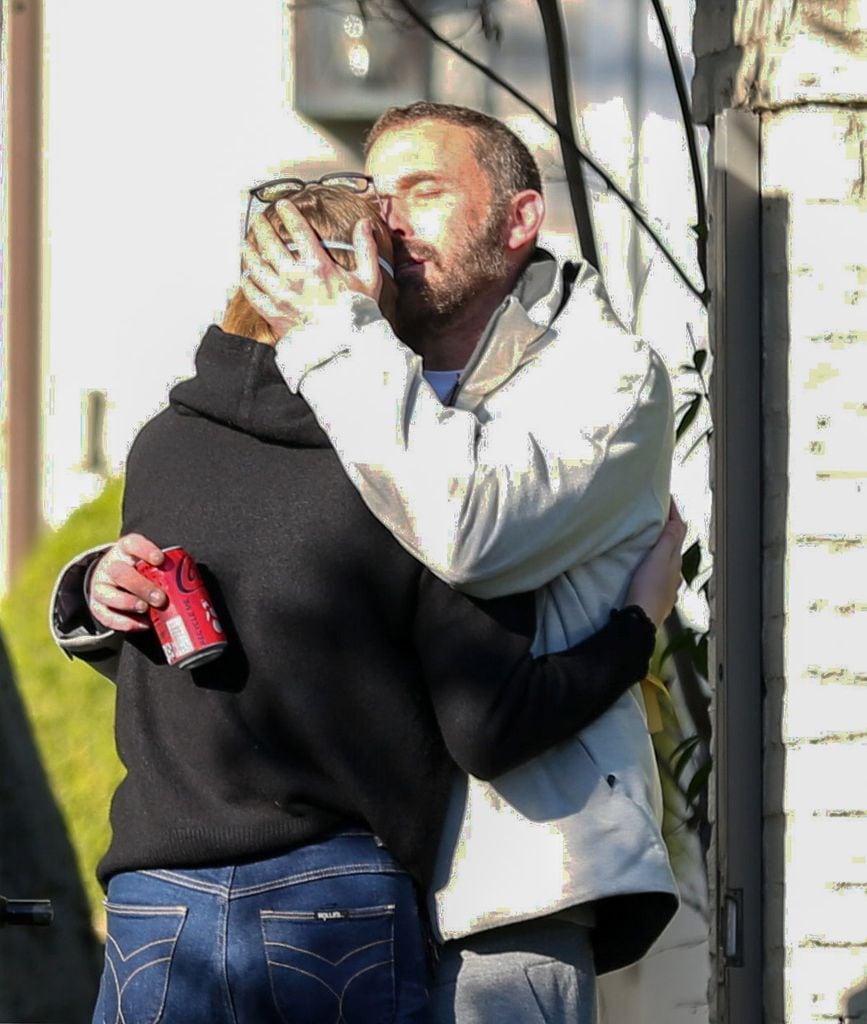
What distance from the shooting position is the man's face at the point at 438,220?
3100 mm

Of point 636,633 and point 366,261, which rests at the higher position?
point 366,261

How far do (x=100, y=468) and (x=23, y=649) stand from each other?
0.49 metres

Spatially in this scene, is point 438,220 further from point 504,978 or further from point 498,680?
point 504,978

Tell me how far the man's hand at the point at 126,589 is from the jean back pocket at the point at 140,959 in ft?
1.24

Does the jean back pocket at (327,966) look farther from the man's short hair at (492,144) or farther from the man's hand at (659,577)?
the man's short hair at (492,144)

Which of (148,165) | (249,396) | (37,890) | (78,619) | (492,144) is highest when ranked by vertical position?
(148,165)

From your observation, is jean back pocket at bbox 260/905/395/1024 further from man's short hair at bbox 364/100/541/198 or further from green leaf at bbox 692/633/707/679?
green leaf at bbox 692/633/707/679

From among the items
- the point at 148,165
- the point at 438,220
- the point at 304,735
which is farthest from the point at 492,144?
the point at 148,165

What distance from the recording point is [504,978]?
2.83 m

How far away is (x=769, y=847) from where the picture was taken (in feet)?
12.1

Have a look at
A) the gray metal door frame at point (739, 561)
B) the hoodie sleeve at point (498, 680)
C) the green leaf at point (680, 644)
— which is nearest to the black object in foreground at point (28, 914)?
the hoodie sleeve at point (498, 680)

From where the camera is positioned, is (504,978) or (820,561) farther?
(820,561)

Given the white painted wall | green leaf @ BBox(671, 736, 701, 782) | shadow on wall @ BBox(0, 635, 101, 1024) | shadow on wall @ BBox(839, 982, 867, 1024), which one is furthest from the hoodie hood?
shadow on wall @ BBox(0, 635, 101, 1024)

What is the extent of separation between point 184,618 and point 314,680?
0.19 metres
